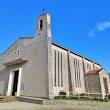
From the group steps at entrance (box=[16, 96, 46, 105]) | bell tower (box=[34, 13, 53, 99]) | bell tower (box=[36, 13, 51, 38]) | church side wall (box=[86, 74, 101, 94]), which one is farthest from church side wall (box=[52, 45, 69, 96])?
church side wall (box=[86, 74, 101, 94])

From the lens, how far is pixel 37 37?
60.7 ft

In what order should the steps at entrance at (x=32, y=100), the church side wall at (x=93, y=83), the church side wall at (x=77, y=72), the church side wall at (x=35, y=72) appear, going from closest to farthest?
the steps at entrance at (x=32, y=100) → the church side wall at (x=35, y=72) → the church side wall at (x=77, y=72) → the church side wall at (x=93, y=83)

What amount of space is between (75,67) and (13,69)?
33.8 ft

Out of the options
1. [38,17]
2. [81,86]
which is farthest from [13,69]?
[81,86]

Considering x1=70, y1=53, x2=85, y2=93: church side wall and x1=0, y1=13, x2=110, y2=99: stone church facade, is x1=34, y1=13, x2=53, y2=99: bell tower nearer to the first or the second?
x1=0, y1=13, x2=110, y2=99: stone church facade

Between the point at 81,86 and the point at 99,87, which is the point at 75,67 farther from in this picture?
the point at 99,87

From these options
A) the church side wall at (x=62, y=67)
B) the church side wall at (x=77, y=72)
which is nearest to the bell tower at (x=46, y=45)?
the church side wall at (x=62, y=67)

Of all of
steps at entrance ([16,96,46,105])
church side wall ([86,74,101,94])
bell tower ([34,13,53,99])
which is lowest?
steps at entrance ([16,96,46,105])

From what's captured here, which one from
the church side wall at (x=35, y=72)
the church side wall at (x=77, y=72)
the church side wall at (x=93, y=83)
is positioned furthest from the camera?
the church side wall at (x=93, y=83)

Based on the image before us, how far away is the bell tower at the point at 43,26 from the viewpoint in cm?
1756

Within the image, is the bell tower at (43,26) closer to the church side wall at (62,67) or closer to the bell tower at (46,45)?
the bell tower at (46,45)

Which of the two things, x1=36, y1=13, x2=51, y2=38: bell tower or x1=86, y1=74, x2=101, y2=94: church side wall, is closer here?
x1=36, y1=13, x2=51, y2=38: bell tower

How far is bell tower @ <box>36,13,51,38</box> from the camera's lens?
1756cm

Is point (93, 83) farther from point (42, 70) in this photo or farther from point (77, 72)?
point (42, 70)
